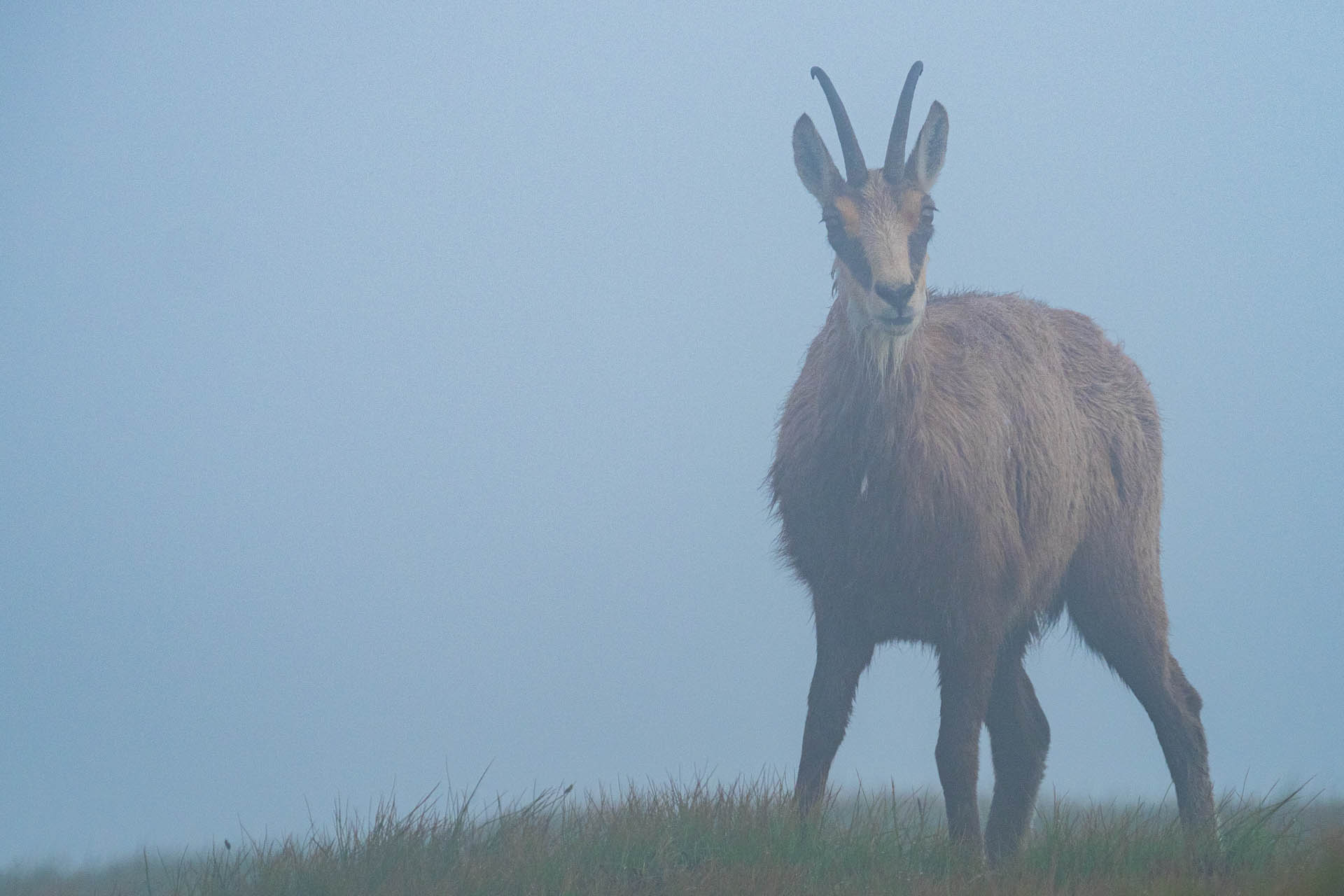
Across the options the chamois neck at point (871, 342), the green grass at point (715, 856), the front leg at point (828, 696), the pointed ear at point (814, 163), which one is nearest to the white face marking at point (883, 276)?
the chamois neck at point (871, 342)

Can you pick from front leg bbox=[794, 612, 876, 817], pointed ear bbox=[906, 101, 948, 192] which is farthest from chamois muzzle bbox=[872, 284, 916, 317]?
front leg bbox=[794, 612, 876, 817]

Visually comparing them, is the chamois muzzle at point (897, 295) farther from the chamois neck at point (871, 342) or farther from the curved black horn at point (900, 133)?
the curved black horn at point (900, 133)

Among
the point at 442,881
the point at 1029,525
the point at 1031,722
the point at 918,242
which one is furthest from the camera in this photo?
the point at 1031,722

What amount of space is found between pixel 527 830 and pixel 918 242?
3474mm

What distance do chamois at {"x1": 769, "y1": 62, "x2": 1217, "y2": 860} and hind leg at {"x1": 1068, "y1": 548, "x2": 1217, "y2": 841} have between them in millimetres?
14

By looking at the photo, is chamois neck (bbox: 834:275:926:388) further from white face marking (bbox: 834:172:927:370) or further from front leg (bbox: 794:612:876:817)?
front leg (bbox: 794:612:876:817)

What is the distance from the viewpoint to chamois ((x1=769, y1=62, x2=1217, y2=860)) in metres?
6.04

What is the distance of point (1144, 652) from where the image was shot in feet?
24.4

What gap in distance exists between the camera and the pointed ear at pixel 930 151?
6.42 metres

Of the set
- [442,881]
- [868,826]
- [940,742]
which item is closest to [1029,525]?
[940,742]

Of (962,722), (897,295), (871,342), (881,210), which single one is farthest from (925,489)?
(881,210)

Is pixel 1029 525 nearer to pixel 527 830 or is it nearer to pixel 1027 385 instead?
pixel 1027 385

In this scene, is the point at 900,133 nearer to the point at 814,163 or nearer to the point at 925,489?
the point at 814,163

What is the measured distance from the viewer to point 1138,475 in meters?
7.66
